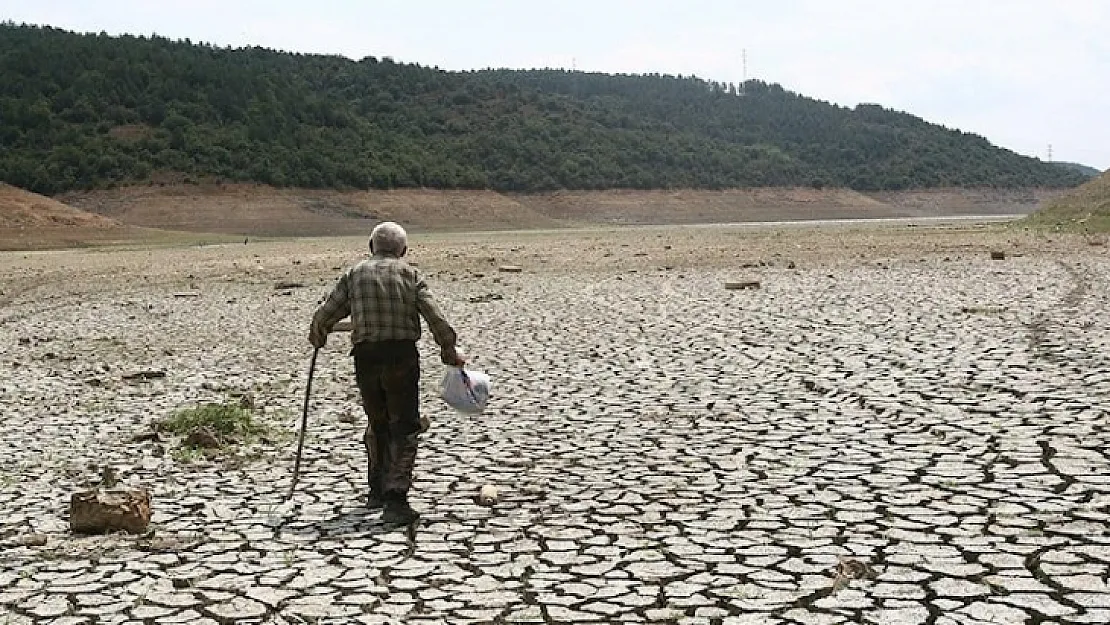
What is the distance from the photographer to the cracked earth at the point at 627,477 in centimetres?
477

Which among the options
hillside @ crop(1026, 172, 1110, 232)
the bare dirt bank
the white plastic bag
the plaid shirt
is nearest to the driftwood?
the white plastic bag

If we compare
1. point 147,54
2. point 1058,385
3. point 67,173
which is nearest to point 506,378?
→ point 1058,385

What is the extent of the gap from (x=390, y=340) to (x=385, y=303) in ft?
0.67

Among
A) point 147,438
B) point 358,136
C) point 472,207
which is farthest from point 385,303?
point 358,136

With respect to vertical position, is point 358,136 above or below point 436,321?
above

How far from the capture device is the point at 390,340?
6.20 meters

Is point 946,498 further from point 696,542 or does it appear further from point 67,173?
point 67,173

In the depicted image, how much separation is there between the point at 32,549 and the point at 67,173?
2731 inches

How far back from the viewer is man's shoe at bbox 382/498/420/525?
6.02m

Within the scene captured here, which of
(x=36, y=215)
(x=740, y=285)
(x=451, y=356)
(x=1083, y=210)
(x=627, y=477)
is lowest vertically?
(x=627, y=477)

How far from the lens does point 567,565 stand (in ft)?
17.1

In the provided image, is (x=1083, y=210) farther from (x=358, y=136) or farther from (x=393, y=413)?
(x=358, y=136)

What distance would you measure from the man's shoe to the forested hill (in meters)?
68.5

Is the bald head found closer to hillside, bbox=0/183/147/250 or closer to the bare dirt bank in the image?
hillside, bbox=0/183/147/250
